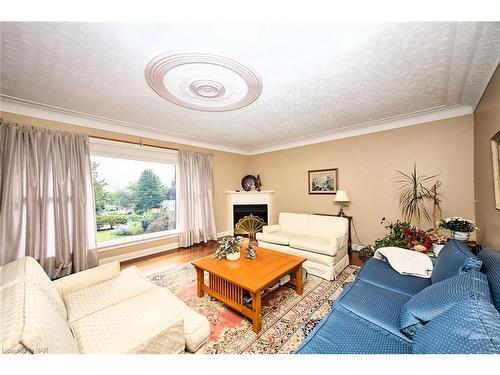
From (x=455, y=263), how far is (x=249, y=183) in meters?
4.29

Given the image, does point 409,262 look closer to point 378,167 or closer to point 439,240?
point 439,240

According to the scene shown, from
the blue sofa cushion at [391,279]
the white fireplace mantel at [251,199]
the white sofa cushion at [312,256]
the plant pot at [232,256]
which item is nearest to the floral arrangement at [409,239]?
the blue sofa cushion at [391,279]

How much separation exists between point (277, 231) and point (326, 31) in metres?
3.07

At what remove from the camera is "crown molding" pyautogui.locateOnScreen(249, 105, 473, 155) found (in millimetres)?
2717

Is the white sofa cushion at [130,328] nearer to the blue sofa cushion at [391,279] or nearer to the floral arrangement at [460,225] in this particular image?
the blue sofa cushion at [391,279]

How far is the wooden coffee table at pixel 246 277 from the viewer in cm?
164

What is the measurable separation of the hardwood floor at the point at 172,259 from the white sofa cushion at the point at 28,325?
219 cm

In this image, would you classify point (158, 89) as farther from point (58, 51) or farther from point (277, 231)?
point (277, 231)

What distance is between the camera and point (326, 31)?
1.39m

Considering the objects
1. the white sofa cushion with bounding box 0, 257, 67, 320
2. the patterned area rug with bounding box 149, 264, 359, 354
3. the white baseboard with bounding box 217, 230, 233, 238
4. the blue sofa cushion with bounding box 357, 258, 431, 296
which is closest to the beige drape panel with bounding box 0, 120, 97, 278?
the patterned area rug with bounding box 149, 264, 359, 354

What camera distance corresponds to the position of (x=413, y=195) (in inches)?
120

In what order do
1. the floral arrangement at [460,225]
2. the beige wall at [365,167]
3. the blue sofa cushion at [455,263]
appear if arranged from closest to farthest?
1. the blue sofa cushion at [455,263]
2. the floral arrangement at [460,225]
3. the beige wall at [365,167]

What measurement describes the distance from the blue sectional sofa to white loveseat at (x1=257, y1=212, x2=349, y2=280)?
0.92 m

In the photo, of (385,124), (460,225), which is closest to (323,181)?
Answer: (385,124)
